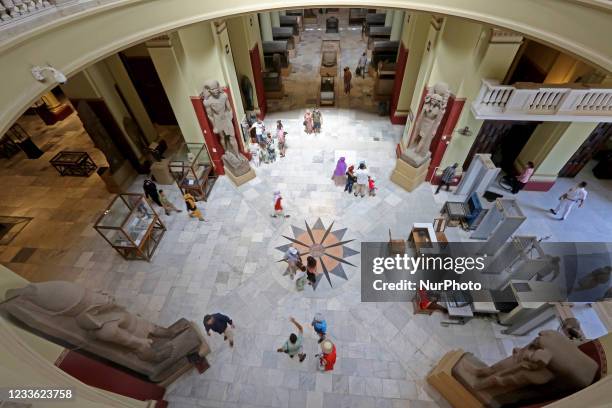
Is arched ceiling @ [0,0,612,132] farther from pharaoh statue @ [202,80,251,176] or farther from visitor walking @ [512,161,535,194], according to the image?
visitor walking @ [512,161,535,194]

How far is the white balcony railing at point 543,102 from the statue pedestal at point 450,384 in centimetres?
682

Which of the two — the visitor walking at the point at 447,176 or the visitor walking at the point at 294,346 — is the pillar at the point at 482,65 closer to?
the visitor walking at the point at 447,176

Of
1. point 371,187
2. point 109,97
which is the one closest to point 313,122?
point 371,187

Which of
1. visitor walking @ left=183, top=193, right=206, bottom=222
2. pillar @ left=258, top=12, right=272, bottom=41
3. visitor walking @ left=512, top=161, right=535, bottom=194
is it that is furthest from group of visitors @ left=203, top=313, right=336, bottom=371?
pillar @ left=258, top=12, right=272, bottom=41

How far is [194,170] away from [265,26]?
43.5ft

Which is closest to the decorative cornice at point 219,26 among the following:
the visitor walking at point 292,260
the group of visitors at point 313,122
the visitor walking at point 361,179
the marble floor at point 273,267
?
the marble floor at point 273,267

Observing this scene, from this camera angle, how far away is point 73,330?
5.20 meters

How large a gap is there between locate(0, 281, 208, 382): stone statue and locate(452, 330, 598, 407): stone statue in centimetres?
640

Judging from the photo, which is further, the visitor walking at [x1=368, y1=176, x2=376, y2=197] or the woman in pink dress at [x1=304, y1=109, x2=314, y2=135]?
the woman in pink dress at [x1=304, y1=109, x2=314, y2=135]

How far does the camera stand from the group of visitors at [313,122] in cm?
1398

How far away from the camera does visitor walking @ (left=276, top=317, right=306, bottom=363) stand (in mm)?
6902

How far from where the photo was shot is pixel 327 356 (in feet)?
22.2

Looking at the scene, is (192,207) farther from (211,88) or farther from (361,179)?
(361,179)

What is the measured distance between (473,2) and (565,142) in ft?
19.9
